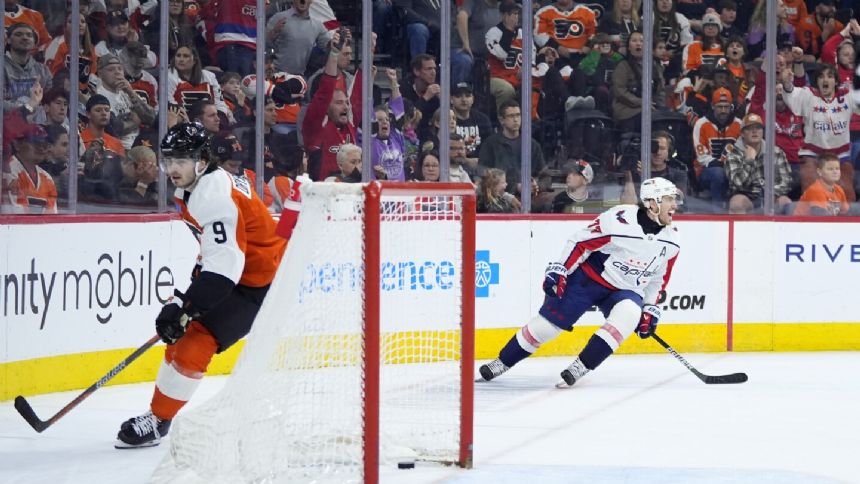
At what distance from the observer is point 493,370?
237 inches

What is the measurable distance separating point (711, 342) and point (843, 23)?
6.92 ft

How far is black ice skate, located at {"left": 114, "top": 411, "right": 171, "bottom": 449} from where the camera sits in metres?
4.24

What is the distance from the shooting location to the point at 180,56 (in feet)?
21.2

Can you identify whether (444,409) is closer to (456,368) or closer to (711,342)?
(456,368)

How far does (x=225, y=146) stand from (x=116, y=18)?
0.87m

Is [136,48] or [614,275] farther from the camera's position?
[136,48]

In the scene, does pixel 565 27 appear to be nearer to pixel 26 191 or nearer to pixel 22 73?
pixel 22 73

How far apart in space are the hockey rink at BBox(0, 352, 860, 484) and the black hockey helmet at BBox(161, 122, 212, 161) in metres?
0.93

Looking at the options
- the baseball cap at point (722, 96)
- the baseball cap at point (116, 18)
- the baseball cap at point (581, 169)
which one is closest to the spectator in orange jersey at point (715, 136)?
the baseball cap at point (722, 96)

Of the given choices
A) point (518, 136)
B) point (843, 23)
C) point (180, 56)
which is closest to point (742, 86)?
point (843, 23)

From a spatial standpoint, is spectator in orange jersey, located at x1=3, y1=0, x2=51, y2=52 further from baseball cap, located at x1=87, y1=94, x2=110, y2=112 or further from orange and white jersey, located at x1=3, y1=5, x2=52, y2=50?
baseball cap, located at x1=87, y1=94, x2=110, y2=112

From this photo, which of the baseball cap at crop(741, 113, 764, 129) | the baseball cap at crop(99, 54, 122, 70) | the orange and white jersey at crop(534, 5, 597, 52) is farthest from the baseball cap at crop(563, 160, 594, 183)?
the baseball cap at crop(99, 54, 122, 70)

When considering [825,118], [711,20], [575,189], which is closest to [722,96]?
[711,20]

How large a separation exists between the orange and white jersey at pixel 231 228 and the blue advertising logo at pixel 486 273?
2862 millimetres
